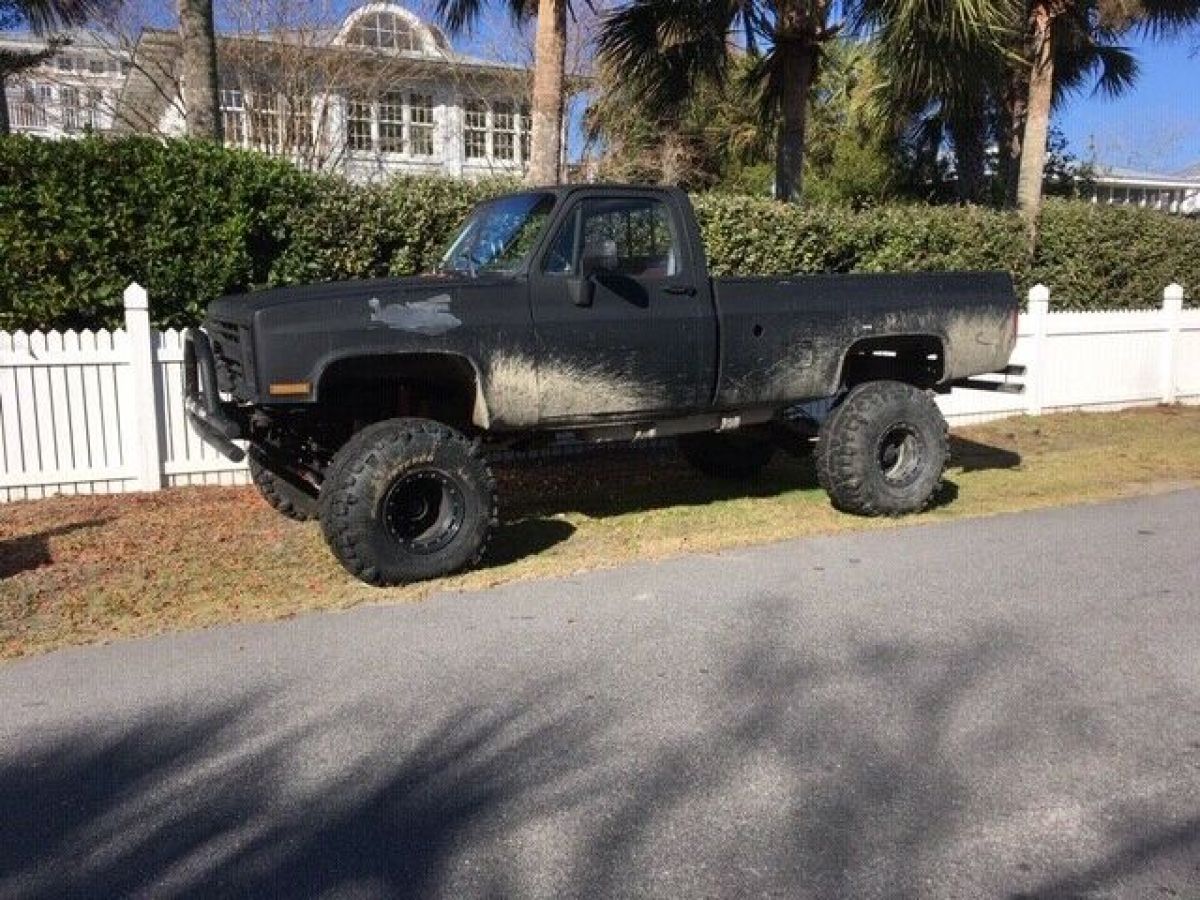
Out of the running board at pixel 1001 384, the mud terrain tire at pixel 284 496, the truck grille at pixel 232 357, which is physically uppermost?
the truck grille at pixel 232 357

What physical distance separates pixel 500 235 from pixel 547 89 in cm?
480

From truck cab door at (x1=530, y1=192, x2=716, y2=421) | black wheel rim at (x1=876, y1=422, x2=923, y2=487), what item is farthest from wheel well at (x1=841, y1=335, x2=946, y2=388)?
truck cab door at (x1=530, y1=192, x2=716, y2=421)

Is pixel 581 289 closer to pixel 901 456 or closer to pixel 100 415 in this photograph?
pixel 901 456

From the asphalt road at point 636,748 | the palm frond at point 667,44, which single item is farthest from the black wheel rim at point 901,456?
the palm frond at point 667,44

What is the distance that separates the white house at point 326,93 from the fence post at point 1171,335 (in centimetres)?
1387

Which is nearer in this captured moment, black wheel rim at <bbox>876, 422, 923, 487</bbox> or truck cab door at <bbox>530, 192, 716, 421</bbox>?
truck cab door at <bbox>530, 192, 716, 421</bbox>

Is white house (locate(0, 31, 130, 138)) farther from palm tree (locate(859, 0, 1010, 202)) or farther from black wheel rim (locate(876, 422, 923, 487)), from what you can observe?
black wheel rim (locate(876, 422, 923, 487))

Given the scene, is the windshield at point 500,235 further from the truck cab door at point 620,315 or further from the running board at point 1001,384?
the running board at point 1001,384

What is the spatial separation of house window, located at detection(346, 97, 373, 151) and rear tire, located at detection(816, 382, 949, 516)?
17.9 meters

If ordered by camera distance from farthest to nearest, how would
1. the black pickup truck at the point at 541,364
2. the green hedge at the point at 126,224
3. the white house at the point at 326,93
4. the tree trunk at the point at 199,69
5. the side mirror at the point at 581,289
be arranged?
1. the white house at the point at 326,93
2. the tree trunk at the point at 199,69
3. the green hedge at the point at 126,224
4. the side mirror at the point at 581,289
5. the black pickup truck at the point at 541,364

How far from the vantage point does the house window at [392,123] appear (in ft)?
77.5

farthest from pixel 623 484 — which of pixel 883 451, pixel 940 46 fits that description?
pixel 940 46

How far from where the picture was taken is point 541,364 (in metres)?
6.26

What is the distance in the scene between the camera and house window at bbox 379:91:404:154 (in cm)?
2361
